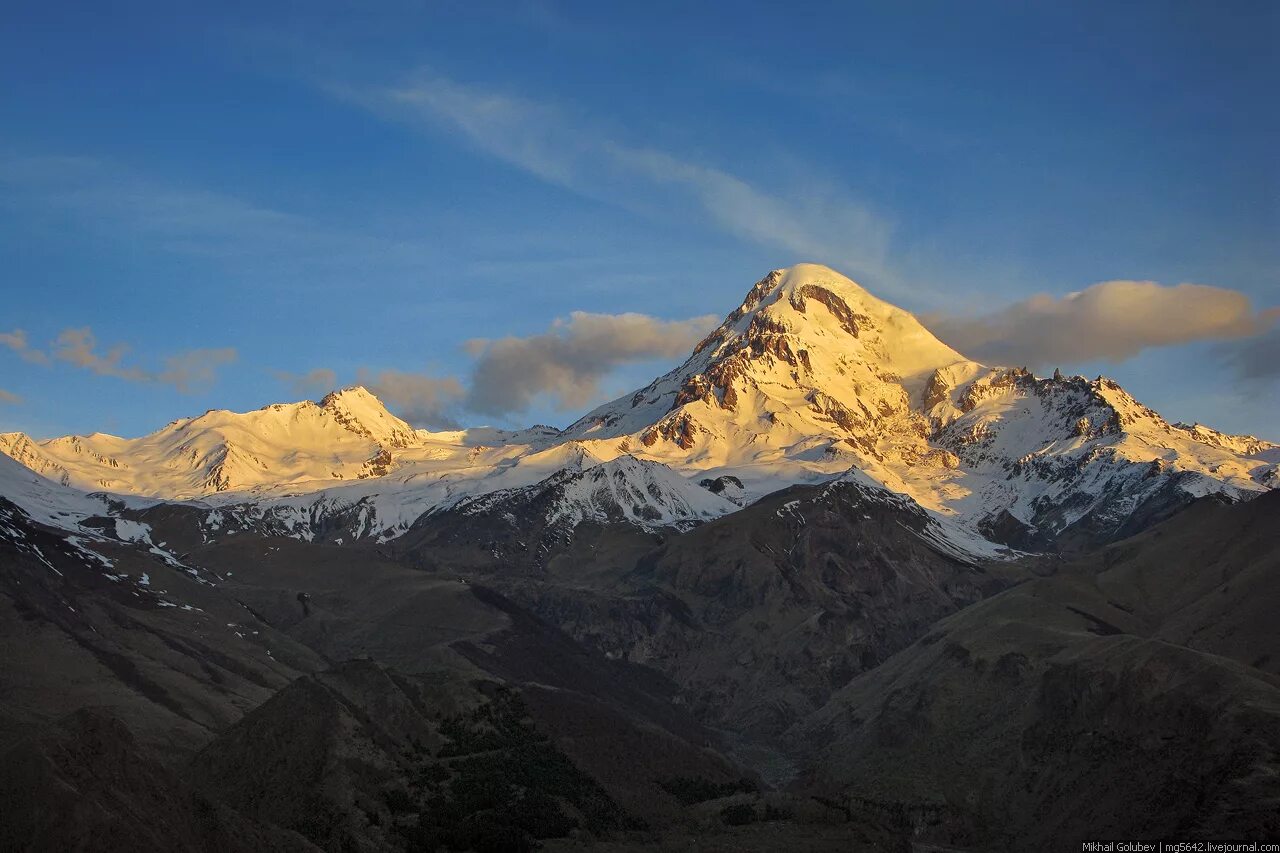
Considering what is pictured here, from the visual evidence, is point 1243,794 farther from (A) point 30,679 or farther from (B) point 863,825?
(A) point 30,679

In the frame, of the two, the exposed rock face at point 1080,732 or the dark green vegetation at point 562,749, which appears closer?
the dark green vegetation at point 562,749

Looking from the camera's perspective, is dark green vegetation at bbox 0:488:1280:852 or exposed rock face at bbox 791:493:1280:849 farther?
exposed rock face at bbox 791:493:1280:849

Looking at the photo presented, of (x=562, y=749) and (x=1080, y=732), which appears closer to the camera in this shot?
(x=562, y=749)

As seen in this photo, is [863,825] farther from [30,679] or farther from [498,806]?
[30,679]

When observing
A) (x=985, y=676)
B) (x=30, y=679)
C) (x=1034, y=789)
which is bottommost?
(x=30, y=679)

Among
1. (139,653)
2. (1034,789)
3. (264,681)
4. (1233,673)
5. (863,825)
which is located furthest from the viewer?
(264,681)

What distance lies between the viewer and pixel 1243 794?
107m

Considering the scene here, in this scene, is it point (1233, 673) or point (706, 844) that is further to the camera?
point (1233, 673)

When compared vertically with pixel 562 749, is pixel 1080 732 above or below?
above

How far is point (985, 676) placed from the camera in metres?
175

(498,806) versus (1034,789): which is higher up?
(1034,789)

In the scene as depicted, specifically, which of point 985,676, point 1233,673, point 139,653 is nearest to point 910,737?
point 985,676

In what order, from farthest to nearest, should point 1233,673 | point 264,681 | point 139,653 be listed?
point 264,681 → point 139,653 → point 1233,673

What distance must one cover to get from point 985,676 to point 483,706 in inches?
2733
